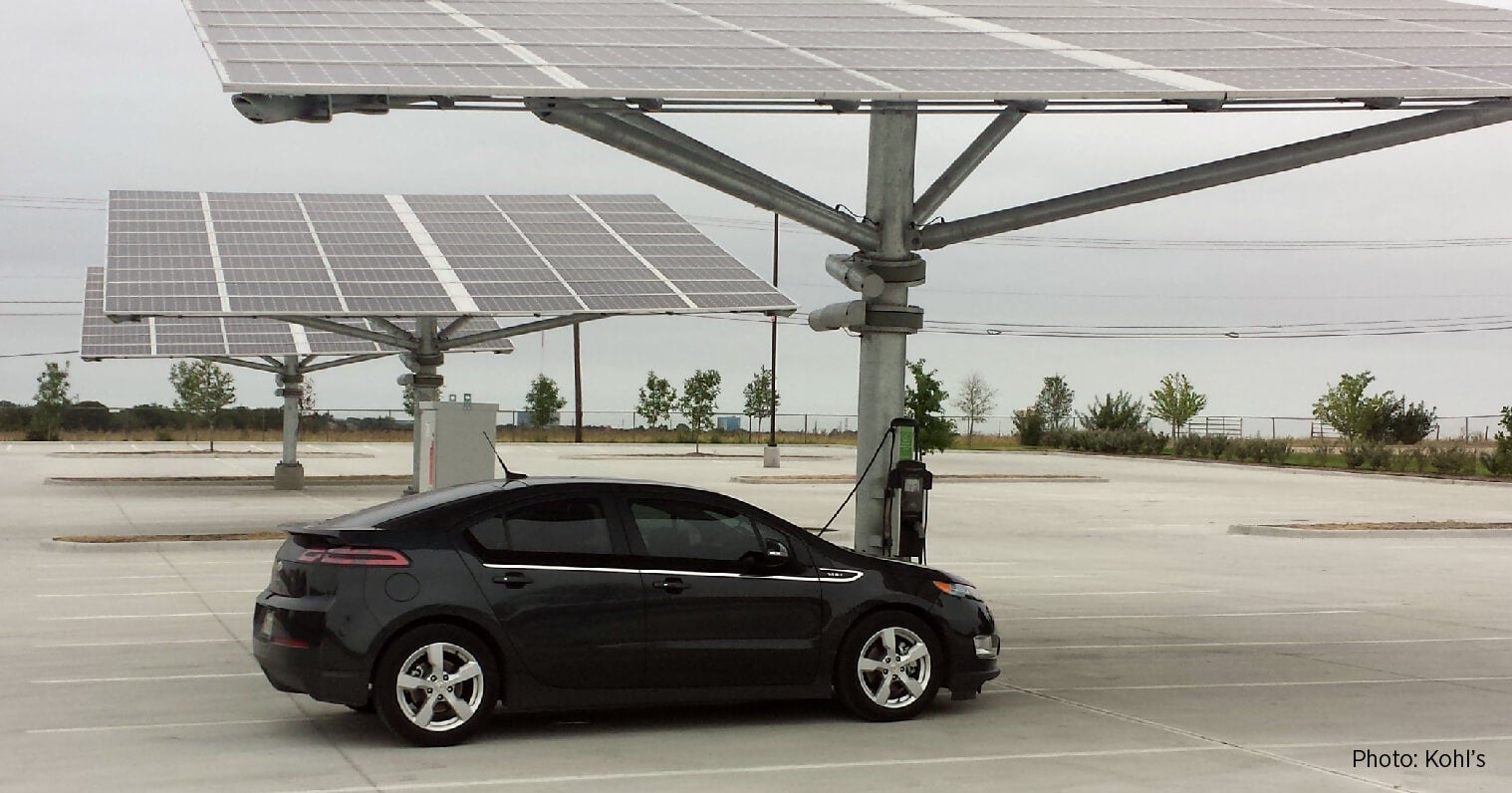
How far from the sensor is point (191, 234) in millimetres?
30250

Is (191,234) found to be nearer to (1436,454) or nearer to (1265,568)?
(1265,568)

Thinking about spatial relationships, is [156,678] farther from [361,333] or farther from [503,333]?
[503,333]

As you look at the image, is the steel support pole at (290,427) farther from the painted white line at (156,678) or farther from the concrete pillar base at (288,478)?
the painted white line at (156,678)

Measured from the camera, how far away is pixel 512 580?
9398 mm

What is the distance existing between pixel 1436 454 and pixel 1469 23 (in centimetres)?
4641

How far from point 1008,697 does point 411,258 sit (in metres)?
20.0

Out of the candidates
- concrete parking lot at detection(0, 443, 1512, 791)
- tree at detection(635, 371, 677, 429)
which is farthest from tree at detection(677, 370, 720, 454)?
concrete parking lot at detection(0, 443, 1512, 791)

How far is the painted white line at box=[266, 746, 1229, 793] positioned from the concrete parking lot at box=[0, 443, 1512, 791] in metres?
0.03

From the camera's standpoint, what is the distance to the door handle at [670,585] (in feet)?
31.9

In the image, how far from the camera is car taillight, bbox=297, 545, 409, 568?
918 cm

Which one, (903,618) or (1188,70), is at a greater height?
(1188,70)

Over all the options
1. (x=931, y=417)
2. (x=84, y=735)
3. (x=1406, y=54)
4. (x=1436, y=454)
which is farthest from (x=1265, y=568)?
(x=1436, y=454)

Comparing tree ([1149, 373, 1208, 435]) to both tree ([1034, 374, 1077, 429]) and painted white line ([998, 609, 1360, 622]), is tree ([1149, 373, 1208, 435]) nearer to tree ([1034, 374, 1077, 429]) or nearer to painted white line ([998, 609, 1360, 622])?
tree ([1034, 374, 1077, 429])

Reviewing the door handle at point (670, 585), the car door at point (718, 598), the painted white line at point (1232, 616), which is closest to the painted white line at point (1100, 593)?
the painted white line at point (1232, 616)
